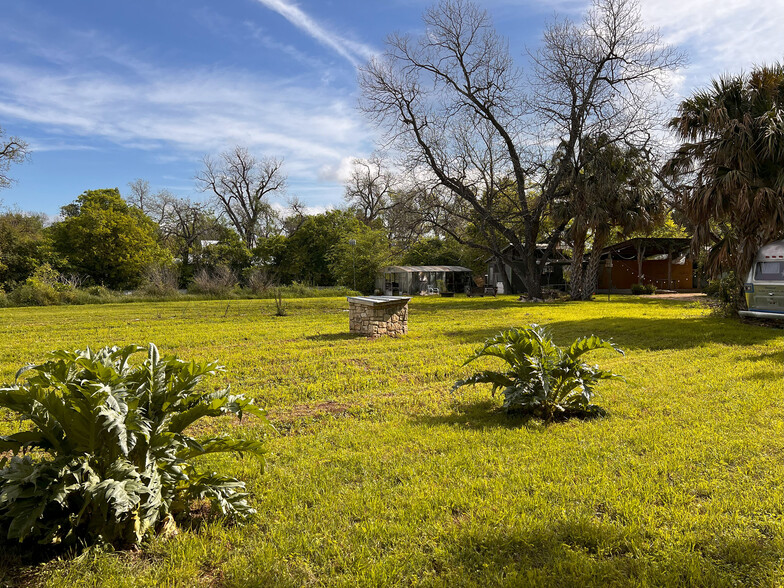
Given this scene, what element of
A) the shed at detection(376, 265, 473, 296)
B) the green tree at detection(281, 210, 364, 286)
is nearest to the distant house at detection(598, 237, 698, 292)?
the shed at detection(376, 265, 473, 296)

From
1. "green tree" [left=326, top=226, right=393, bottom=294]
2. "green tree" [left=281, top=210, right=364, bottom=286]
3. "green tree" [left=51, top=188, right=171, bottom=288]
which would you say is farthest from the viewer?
"green tree" [left=281, top=210, right=364, bottom=286]

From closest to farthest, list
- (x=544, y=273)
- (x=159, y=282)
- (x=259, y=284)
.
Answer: (x=159, y=282) < (x=259, y=284) < (x=544, y=273)

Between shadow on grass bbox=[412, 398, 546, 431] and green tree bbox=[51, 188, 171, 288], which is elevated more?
green tree bbox=[51, 188, 171, 288]

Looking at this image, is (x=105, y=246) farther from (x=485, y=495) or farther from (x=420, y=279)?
(x=485, y=495)

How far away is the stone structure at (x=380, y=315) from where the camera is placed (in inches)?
406

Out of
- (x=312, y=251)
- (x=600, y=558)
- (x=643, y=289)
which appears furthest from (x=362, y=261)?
(x=600, y=558)

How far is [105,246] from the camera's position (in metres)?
31.2

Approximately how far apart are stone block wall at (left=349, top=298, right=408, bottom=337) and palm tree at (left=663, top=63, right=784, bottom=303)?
8013 mm

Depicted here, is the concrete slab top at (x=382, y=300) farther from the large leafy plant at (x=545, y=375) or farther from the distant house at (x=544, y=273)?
the distant house at (x=544, y=273)

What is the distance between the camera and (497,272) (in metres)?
34.8

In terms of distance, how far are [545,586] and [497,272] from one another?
33687mm

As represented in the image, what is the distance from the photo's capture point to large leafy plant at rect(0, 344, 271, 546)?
2018 millimetres

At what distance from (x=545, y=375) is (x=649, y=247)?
1282 inches

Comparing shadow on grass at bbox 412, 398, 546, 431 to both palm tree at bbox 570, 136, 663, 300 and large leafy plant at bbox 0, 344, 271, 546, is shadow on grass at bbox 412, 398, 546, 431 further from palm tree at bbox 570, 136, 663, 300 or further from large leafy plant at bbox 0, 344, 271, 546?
palm tree at bbox 570, 136, 663, 300
